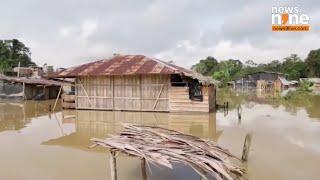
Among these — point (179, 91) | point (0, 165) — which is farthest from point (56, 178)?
point (179, 91)

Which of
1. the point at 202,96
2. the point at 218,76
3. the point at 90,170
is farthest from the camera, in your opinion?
the point at 218,76

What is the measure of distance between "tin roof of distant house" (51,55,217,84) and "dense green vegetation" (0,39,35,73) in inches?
1259

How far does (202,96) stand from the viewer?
65.1ft

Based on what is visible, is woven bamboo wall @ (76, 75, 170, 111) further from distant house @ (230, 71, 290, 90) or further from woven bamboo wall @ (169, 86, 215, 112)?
distant house @ (230, 71, 290, 90)

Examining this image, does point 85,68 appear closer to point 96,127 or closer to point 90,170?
point 96,127

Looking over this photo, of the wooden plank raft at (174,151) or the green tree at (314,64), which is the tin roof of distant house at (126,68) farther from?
the green tree at (314,64)

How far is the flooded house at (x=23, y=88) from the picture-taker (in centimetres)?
3076

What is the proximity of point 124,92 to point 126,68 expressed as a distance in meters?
1.54

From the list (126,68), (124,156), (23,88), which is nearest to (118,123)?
(126,68)

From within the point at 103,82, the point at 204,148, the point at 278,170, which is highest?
the point at 103,82

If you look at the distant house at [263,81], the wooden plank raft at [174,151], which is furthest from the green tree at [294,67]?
the wooden plank raft at [174,151]

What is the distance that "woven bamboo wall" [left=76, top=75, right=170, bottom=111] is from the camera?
20562mm

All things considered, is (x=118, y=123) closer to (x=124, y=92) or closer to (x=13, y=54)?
(x=124, y=92)

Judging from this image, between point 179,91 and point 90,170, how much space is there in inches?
474
